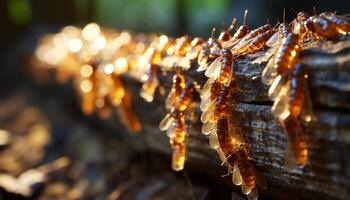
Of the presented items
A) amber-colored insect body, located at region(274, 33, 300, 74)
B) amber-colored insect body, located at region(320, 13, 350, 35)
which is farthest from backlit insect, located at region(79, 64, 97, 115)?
amber-colored insect body, located at region(320, 13, 350, 35)

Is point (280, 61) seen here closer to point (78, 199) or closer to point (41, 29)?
point (78, 199)

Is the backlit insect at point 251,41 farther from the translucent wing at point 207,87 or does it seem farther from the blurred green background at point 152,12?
the blurred green background at point 152,12

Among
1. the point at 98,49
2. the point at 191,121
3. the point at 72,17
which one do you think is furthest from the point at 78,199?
the point at 72,17

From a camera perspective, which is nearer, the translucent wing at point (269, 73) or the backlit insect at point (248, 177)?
the translucent wing at point (269, 73)

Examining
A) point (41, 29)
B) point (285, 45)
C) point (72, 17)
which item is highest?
point (72, 17)

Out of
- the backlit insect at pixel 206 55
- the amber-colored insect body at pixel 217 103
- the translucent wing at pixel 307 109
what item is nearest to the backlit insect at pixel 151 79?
the backlit insect at pixel 206 55

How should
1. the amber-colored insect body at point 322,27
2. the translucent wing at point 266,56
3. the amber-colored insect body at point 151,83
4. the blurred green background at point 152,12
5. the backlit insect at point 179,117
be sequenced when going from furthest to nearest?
the blurred green background at point 152,12
the amber-colored insect body at point 151,83
the backlit insect at point 179,117
the translucent wing at point 266,56
the amber-colored insect body at point 322,27

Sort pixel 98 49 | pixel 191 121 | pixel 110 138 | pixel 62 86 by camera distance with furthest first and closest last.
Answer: pixel 62 86
pixel 98 49
pixel 110 138
pixel 191 121

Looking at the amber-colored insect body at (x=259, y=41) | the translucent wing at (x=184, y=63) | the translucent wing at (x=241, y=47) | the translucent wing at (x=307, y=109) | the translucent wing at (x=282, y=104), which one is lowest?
the translucent wing at (x=307, y=109)
